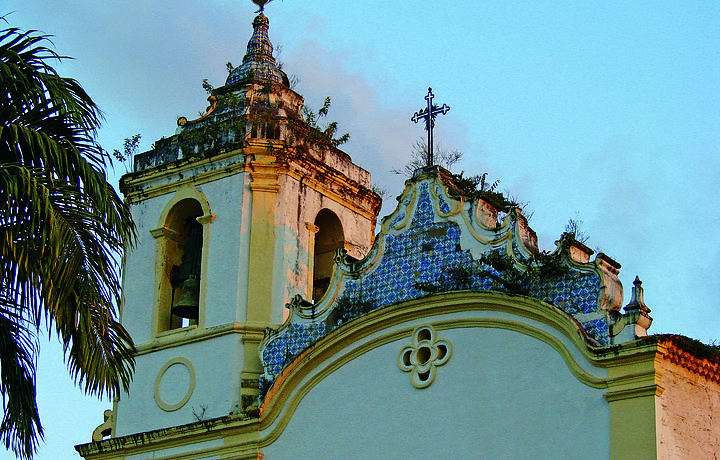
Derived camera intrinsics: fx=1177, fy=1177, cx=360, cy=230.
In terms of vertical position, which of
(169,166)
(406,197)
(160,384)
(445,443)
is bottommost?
(445,443)

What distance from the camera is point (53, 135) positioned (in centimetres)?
927

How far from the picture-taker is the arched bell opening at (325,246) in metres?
15.8

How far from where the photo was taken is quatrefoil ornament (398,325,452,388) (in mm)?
12117

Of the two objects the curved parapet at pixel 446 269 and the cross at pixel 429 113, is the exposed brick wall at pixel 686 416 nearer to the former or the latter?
the curved parapet at pixel 446 269

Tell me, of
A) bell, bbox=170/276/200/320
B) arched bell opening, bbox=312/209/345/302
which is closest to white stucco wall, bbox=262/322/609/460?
bell, bbox=170/276/200/320

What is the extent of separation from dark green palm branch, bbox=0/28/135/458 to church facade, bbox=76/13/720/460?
3.91 metres

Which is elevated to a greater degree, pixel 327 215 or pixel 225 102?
pixel 225 102

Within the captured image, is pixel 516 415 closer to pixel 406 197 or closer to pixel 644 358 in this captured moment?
pixel 644 358

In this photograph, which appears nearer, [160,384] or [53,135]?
[53,135]

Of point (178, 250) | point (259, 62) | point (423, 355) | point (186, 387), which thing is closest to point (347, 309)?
point (423, 355)

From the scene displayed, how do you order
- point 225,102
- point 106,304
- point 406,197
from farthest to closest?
point 225,102
point 406,197
point 106,304

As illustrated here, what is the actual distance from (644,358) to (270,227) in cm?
566

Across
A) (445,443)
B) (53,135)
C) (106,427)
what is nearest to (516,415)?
(445,443)

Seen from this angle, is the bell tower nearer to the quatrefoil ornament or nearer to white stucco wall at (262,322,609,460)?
white stucco wall at (262,322,609,460)
